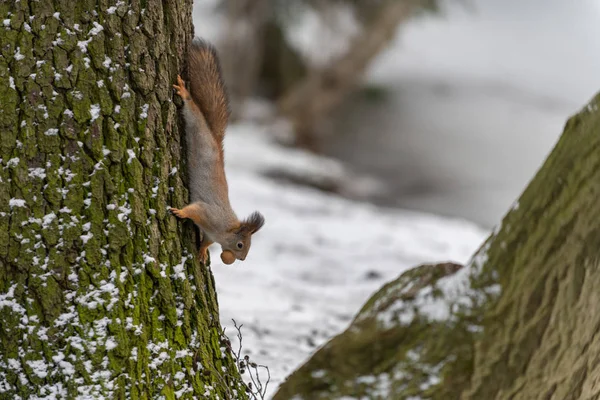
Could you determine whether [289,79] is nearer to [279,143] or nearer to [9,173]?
[279,143]

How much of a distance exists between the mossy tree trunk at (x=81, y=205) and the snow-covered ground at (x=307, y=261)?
1.11 m

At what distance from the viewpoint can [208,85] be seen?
2.73m

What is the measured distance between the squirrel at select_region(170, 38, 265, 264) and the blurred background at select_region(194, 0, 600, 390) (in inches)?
122

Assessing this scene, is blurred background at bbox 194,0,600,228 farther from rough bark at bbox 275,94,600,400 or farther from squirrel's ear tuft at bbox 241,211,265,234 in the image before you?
rough bark at bbox 275,94,600,400

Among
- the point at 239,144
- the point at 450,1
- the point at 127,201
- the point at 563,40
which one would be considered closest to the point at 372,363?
the point at 127,201

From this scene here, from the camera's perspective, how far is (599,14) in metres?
14.7

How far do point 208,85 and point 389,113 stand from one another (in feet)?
39.3

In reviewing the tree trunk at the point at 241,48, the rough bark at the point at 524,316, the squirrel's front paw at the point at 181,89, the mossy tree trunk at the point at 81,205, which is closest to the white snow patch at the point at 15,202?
the mossy tree trunk at the point at 81,205

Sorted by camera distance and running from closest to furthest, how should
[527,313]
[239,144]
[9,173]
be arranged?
[9,173] → [527,313] → [239,144]

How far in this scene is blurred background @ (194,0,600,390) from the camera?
7332 millimetres

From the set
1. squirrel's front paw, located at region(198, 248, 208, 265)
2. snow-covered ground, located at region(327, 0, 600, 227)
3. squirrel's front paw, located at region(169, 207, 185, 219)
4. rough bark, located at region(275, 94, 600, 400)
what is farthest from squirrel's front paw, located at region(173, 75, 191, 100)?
snow-covered ground, located at region(327, 0, 600, 227)

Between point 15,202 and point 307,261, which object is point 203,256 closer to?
point 15,202

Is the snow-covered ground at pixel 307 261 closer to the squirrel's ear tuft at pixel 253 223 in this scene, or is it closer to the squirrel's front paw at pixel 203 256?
the squirrel's ear tuft at pixel 253 223

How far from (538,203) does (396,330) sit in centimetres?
68
